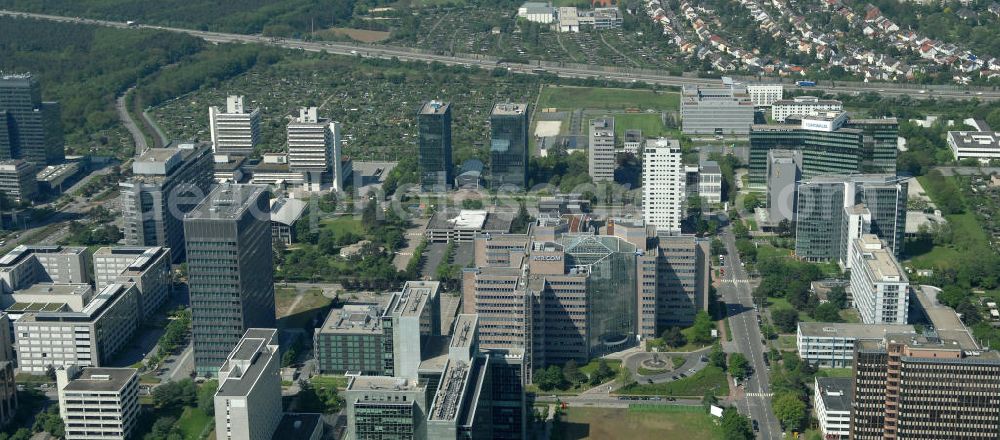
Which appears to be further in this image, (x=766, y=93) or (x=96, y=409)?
(x=766, y=93)

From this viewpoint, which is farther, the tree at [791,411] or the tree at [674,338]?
the tree at [674,338]

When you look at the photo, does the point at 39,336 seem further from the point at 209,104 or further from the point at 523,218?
the point at 209,104

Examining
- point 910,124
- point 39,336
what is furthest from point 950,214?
point 39,336

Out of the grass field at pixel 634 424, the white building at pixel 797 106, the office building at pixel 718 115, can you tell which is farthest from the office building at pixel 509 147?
the grass field at pixel 634 424

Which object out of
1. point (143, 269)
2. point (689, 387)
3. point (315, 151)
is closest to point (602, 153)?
point (315, 151)

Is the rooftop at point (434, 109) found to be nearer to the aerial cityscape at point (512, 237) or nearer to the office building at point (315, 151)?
the aerial cityscape at point (512, 237)

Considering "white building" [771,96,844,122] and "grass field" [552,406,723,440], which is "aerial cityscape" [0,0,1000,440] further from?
"white building" [771,96,844,122]

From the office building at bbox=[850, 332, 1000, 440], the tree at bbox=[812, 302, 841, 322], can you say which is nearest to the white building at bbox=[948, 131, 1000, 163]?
the tree at bbox=[812, 302, 841, 322]

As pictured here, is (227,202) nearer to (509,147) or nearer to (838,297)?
(838,297)
